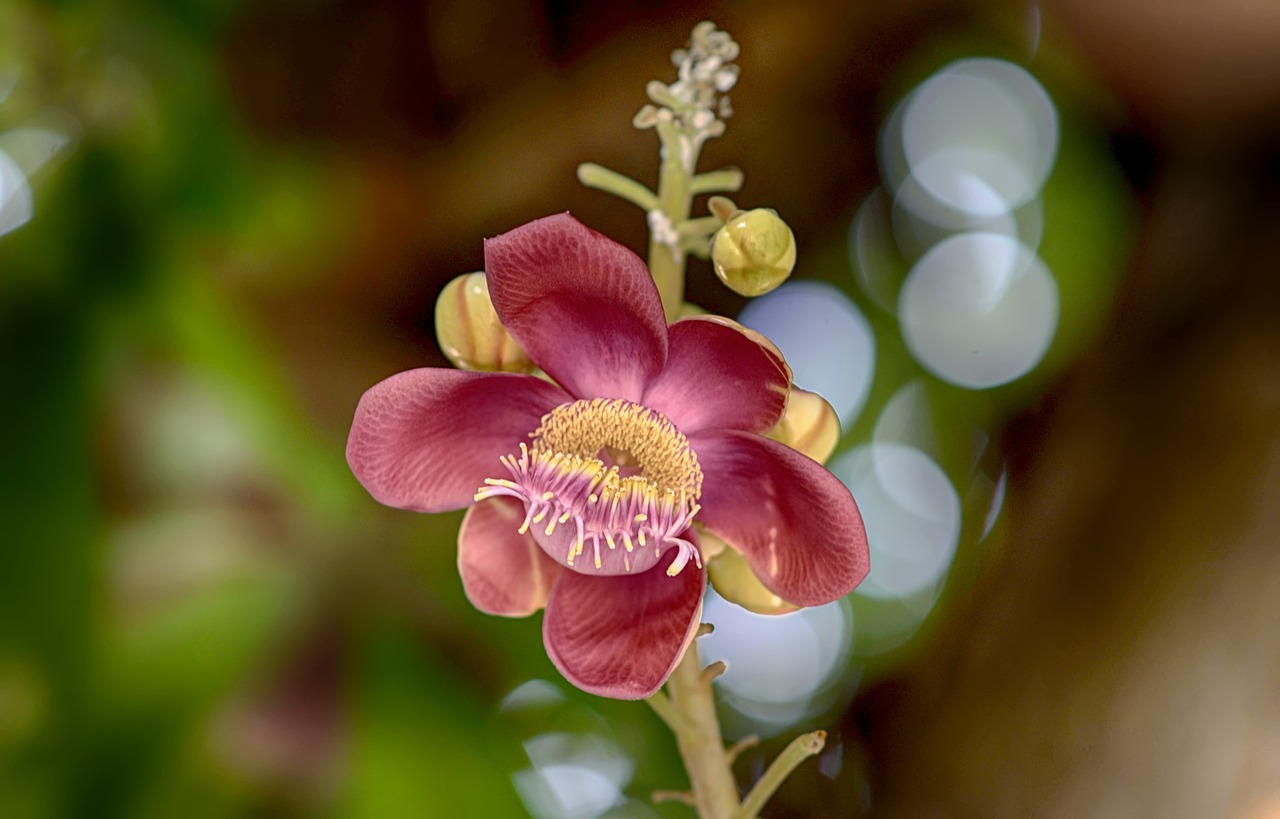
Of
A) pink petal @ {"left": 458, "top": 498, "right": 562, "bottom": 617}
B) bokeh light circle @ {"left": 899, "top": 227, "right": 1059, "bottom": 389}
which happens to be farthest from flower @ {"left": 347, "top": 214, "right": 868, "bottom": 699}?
bokeh light circle @ {"left": 899, "top": 227, "right": 1059, "bottom": 389}

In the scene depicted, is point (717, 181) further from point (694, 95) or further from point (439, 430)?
point (439, 430)

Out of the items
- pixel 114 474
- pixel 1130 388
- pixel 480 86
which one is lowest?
pixel 114 474

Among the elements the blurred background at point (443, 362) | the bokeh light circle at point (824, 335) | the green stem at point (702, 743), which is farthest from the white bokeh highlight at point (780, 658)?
the green stem at point (702, 743)

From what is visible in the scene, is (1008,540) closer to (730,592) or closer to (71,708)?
(730,592)

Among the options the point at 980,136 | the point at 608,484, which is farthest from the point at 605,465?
the point at 980,136

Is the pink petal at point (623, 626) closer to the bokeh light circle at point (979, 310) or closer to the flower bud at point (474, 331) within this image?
the flower bud at point (474, 331)

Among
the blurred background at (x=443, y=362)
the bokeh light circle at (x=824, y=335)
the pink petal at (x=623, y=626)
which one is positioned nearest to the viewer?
the pink petal at (x=623, y=626)

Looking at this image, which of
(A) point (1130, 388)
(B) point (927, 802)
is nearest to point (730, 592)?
(B) point (927, 802)
